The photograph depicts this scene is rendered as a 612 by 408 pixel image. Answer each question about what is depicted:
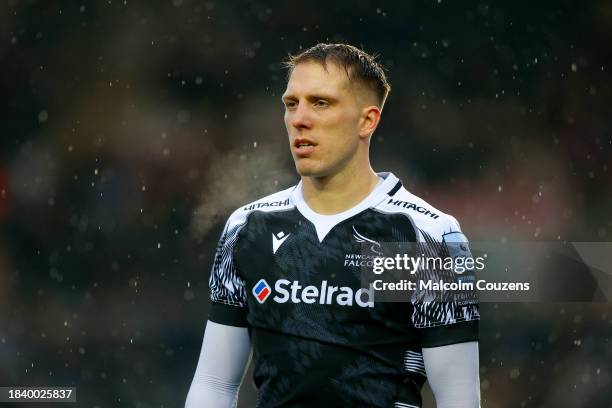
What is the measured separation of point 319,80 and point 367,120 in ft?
0.67

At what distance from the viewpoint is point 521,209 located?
866cm

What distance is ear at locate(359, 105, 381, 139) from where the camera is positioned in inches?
122

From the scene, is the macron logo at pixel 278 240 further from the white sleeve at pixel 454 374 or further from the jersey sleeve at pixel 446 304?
the white sleeve at pixel 454 374

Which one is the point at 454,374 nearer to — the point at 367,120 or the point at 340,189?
the point at 340,189

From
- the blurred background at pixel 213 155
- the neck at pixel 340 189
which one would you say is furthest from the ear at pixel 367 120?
the blurred background at pixel 213 155

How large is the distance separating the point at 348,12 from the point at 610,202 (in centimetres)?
292

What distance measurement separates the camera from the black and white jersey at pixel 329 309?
2918 mm

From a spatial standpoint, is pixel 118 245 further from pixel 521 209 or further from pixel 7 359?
pixel 521 209

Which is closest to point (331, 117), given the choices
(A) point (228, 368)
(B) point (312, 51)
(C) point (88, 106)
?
(B) point (312, 51)

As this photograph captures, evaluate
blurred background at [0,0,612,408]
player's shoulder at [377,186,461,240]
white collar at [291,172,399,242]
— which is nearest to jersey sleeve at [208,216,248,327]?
white collar at [291,172,399,242]

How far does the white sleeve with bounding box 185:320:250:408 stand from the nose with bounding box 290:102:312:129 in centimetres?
67

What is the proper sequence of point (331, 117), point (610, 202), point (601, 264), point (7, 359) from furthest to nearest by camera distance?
point (610, 202) < point (7, 359) < point (601, 264) < point (331, 117)

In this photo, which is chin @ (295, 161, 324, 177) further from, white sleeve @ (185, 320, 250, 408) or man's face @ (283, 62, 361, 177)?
white sleeve @ (185, 320, 250, 408)

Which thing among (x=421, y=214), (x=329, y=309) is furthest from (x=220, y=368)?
(x=421, y=214)
